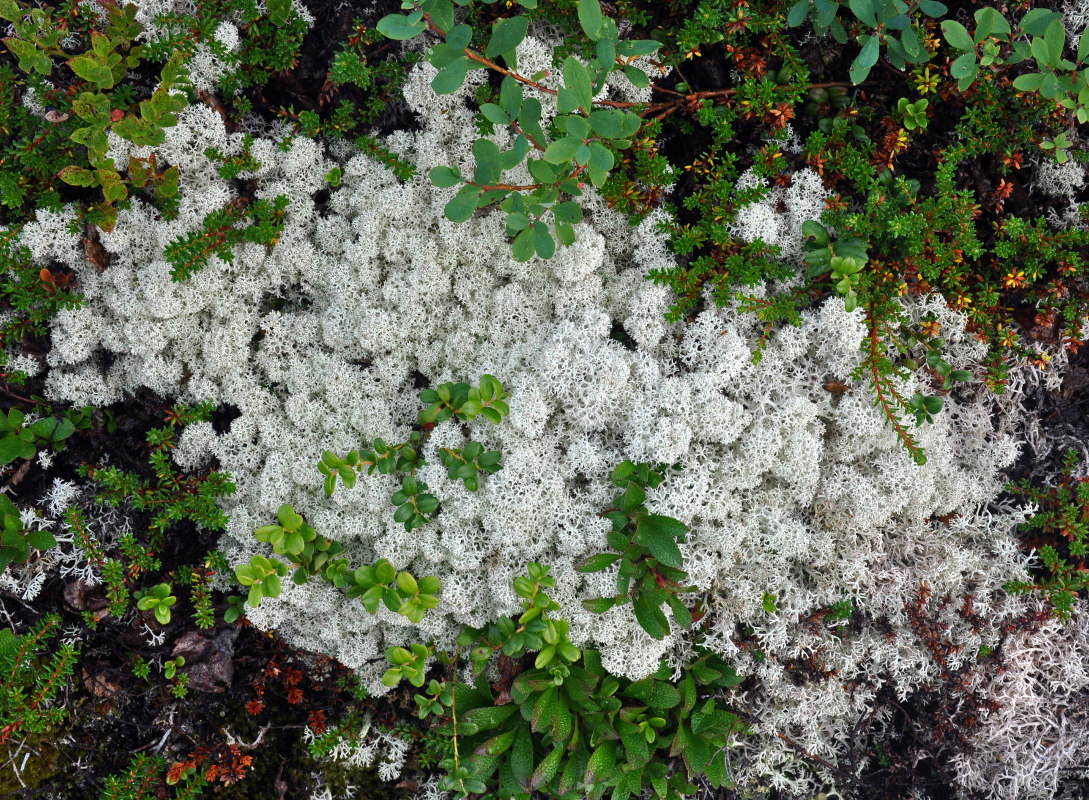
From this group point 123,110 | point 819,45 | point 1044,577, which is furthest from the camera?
point 1044,577

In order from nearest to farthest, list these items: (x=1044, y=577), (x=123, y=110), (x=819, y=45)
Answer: (x=123, y=110)
(x=819, y=45)
(x=1044, y=577)

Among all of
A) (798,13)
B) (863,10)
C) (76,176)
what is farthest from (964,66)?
(76,176)

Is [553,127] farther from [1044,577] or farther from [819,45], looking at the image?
[1044,577]

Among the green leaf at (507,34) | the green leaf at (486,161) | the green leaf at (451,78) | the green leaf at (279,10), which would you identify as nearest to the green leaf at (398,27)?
the green leaf at (451,78)

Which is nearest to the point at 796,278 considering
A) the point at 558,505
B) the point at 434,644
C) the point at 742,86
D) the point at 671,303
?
the point at 671,303

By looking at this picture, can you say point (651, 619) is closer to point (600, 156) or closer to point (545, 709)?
point (545, 709)

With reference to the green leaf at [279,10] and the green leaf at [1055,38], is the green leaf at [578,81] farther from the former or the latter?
the green leaf at [1055,38]

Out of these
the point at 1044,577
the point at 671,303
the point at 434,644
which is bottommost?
the point at 434,644
